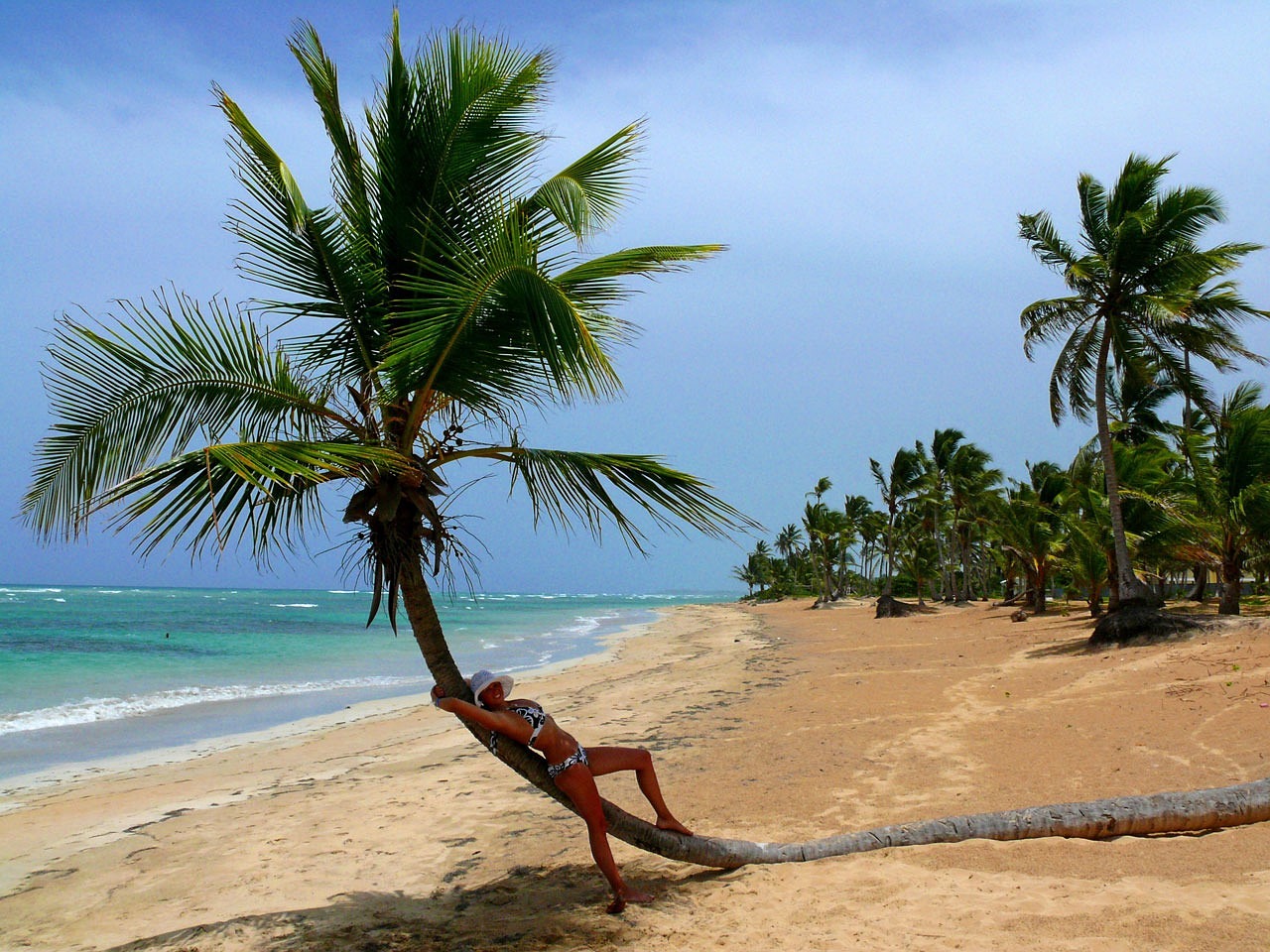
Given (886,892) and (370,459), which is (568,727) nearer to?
(886,892)

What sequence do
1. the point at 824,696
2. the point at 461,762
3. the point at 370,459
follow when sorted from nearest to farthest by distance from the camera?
the point at 370,459 → the point at 461,762 → the point at 824,696

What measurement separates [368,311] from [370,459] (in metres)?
1.31

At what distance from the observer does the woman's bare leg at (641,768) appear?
447 cm

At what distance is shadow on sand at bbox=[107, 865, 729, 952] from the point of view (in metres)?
4.13

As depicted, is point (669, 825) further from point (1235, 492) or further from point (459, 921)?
point (1235, 492)

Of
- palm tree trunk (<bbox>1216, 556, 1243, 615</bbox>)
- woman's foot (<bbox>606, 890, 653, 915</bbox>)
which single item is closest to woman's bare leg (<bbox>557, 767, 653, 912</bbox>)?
woman's foot (<bbox>606, 890, 653, 915</bbox>)

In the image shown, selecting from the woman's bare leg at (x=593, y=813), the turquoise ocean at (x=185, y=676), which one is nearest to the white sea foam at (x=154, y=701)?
the turquoise ocean at (x=185, y=676)

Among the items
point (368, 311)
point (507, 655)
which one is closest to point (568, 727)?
point (368, 311)

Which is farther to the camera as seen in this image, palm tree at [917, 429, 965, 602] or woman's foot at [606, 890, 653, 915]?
palm tree at [917, 429, 965, 602]

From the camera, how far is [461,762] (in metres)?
9.08

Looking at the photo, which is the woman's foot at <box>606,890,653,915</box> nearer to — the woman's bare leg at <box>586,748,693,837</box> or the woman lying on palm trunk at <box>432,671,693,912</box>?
the woman lying on palm trunk at <box>432,671,693,912</box>

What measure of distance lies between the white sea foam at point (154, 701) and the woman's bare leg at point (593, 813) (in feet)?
40.1

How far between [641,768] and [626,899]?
2.16ft

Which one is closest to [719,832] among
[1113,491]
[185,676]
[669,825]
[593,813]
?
[669,825]
